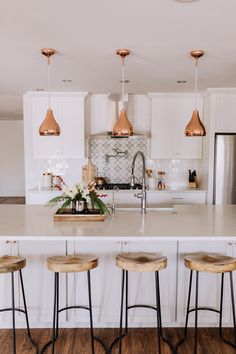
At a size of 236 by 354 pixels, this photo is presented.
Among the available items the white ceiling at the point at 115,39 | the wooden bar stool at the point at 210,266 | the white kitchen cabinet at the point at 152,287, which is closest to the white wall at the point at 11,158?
the white ceiling at the point at 115,39

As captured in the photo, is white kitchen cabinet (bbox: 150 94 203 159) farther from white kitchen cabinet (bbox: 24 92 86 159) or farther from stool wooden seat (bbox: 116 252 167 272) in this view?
stool wooden seat (bbox: 116 252 167 272)

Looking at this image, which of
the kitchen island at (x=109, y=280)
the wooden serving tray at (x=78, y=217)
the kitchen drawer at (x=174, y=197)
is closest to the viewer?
the kitchen island at (x=109, y=280)

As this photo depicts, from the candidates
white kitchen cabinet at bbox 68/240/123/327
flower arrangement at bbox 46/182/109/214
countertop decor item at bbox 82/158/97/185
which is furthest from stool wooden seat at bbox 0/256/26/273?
countertop decor item at bbox 82/158/97/185

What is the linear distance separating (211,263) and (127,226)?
73 centimetres

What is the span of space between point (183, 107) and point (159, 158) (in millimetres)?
937

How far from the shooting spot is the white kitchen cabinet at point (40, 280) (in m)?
2.74

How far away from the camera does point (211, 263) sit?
234 cm

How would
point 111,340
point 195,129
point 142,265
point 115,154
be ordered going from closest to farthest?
point 142,265, point 111,340, point 195,129, point 115,154

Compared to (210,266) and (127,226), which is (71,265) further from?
(210,266)

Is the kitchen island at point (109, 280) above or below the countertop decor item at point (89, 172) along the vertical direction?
below

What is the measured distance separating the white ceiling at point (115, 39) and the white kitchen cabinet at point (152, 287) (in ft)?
5.78

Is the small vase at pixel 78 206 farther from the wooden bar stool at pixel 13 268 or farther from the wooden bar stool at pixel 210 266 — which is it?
the wooden bar stool at pixel 210 266

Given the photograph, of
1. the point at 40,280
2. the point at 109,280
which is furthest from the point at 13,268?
the point at 109,280

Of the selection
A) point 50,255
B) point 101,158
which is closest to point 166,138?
point 101,158
